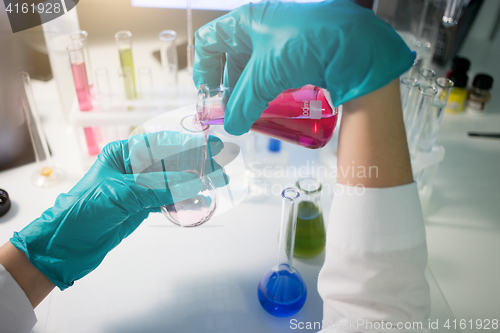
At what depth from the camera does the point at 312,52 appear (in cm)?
78

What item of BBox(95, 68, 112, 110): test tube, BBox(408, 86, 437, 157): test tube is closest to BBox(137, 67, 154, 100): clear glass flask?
BBox(95, 68, 112, 110): test tube

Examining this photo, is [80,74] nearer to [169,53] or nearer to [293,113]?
[169,53]

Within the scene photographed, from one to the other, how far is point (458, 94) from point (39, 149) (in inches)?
70.3

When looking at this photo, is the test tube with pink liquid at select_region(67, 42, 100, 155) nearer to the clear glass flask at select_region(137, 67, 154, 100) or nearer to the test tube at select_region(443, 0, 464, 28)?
the clear glass flask at select_region(137, 67, 154, 100)

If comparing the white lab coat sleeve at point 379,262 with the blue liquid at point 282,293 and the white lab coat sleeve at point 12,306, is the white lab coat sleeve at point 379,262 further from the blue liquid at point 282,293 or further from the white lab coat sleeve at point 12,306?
the white lab coat sleeve at point 12,306

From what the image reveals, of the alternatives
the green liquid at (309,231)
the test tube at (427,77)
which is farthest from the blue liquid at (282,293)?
the test tube at (427,77)

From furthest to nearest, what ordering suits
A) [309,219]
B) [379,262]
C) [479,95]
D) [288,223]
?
[479,95]
[309,219]
[288,223]
[379,262]

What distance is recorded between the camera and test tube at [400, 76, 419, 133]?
1196 millimetres

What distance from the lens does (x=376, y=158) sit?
782 mm

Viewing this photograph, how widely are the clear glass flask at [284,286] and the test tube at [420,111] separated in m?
0.63

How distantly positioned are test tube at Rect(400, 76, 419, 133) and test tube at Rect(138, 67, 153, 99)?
863 mm

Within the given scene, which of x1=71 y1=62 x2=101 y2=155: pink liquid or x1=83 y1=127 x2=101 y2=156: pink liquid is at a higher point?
x1=71 y1=62 x2=101 y2=155: pink liquid

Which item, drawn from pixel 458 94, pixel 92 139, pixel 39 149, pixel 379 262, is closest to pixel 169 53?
pixel 92 139

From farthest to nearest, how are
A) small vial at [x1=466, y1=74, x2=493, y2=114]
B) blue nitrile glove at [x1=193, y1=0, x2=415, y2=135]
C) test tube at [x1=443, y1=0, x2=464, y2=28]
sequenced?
small vial at [x1=466, y1=74, x2=493, y2=114]
test tube at [x1=443, y1=0, x2=464, y2=28]
blue nitrile glove at [x1=193, y1=0, x2=415, y2=135]
